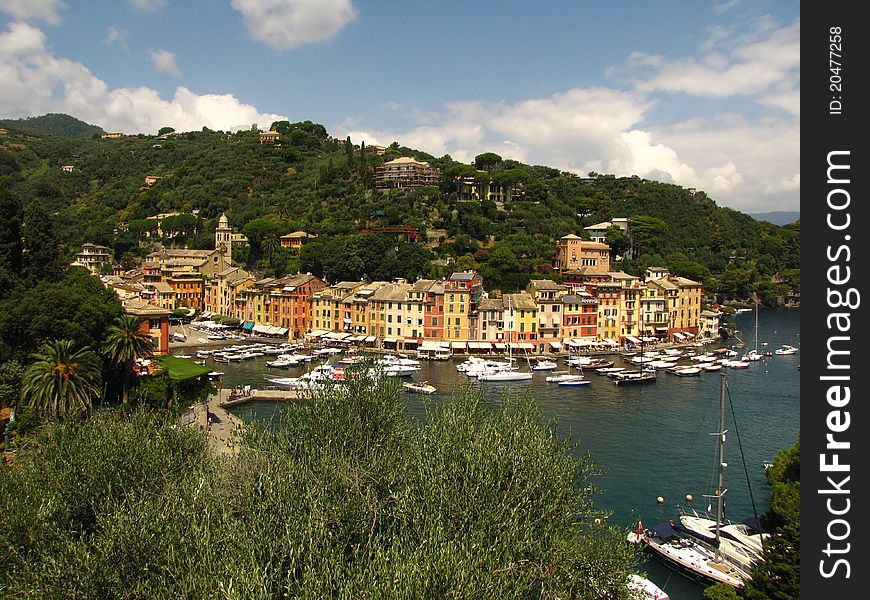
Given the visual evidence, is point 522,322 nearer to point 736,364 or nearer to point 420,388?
point 420,388

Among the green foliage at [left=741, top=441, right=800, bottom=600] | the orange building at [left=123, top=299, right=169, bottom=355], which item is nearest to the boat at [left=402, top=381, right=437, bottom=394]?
the orange building at [left=123, top=299, right=169, bottom=355]

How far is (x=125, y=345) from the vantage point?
82.6 ft

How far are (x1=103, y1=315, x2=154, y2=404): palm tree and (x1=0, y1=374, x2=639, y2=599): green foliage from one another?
842 cm

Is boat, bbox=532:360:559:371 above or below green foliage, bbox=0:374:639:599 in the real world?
below

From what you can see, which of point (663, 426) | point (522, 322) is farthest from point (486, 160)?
point (663, 426)

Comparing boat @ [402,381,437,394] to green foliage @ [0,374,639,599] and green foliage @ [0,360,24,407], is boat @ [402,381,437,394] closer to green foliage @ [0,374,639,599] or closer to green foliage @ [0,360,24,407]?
green foliage @ [0,374,639,599]

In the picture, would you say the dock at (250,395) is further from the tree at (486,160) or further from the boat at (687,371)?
the tree at (486,160)

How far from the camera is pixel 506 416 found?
17234 mm

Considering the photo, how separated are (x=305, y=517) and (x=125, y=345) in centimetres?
1779

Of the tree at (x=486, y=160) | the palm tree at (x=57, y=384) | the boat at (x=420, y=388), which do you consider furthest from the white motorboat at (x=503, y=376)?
the tree at (x=486, y=160)

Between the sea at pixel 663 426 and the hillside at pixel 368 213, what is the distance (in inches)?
954

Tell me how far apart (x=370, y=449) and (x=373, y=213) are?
64530 mm

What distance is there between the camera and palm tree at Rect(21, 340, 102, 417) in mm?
20234

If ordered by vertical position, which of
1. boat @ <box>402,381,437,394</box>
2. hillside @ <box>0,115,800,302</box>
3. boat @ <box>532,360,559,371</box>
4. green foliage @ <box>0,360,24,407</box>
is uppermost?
hillside @ <box>0,115,800,302</box>
